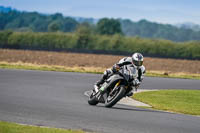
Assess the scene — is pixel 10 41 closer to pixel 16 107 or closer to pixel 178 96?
pixel 178 96

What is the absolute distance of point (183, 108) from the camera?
14648mm

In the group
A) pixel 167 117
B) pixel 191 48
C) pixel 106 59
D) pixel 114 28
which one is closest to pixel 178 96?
pixel 167 117

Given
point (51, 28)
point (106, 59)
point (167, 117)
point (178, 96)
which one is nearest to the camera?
point (167, 117)

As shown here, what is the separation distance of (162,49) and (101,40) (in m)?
10.2

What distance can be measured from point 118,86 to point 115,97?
0.29 m

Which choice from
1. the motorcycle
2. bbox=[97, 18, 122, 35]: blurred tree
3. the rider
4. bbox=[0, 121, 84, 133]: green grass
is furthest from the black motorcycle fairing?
bbox=[97, 18, 122, 35]: blurred tree

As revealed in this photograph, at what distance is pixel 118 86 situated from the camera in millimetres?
12867

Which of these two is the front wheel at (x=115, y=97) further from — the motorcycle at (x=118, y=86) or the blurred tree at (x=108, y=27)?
the blurred tree at (x=108, y=27)

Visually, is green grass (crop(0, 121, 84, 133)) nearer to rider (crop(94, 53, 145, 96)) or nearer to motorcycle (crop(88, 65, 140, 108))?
motorcycle (crop(88, 65, 140, 108))

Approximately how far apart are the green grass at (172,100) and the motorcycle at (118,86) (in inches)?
74.5

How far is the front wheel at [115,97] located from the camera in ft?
41.7

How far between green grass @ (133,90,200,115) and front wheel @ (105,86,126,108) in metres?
1.94

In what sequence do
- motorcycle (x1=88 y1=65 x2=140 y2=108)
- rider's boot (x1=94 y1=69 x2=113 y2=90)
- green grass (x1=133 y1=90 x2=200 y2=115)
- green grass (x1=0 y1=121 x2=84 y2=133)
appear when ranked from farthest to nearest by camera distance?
1. green grass (x1=133 y1=90 x2=200 y2=115)
2. rider's boot (x1=94 y1=69 x2=113 y2=90)
3. motorcycle (x1=88 y1=65 x2=140 y2=108)
4. green grass (x1=0 y1=121 x2=84 y2=133)

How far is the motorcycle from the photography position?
501 inches
